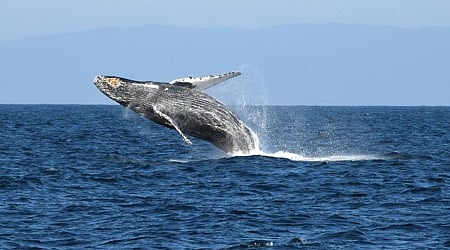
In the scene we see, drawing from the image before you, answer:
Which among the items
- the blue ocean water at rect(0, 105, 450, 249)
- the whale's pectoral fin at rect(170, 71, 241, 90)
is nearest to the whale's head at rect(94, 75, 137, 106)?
the blue ocean water at rect(0, 105, 450, 249)

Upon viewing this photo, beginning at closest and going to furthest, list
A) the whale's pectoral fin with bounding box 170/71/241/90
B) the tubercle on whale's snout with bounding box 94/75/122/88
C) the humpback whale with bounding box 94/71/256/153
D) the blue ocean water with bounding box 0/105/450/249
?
the blue ocean water with bounding box 0/105/450/249
the whale's pectoral fin with bounding box 170/71/241/90
the tubercle on whale's snout with bounding box 94/75/122/88
the humpback whale with bounding box 94/71/256/153

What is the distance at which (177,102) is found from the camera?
78.3ft

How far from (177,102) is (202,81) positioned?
3.75ft

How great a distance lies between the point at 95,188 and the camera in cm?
2333

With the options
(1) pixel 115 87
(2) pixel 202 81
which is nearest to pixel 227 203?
(2) pixel 202 81

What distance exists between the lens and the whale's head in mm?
23375

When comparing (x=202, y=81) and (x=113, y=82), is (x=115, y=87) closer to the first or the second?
(x=113, y=82)

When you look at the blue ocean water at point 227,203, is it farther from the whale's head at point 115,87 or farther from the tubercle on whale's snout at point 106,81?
the tubercle on whale's snout at point 106,81

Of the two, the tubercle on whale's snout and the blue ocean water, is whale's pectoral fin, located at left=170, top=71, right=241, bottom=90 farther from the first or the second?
the blue ocean water

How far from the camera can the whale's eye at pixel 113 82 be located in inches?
925

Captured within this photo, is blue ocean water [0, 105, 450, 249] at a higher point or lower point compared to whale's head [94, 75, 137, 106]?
lower

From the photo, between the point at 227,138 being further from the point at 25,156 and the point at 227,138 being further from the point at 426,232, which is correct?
the point at 25,156

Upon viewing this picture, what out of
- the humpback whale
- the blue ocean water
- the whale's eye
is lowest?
the blue ocean water

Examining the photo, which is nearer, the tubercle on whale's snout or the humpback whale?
the tubercle on whale's snout
